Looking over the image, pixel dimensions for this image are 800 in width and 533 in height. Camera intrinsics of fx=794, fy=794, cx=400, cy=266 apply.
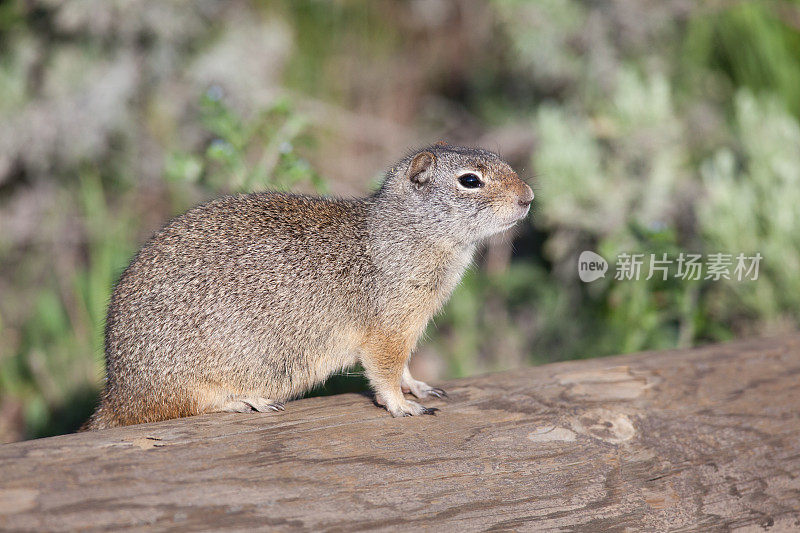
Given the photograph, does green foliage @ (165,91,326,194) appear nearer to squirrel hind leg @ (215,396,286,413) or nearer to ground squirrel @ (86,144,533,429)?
ground squirrel @ (86,144,533,429)

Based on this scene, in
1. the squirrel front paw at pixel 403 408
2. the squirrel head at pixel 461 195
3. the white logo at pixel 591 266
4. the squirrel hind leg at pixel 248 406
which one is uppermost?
the squirrel head at pixel 461 195

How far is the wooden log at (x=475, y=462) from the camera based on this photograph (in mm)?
2184

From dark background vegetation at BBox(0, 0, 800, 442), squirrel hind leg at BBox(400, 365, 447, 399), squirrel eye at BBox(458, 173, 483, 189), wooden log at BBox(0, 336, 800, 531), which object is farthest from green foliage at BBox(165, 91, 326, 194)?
wooden log at BBox(0, 336, 800, 531)

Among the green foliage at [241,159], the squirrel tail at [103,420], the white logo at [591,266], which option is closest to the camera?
the squirrel tail at [103,420]

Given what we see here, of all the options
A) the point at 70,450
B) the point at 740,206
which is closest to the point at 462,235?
the point at 70,450

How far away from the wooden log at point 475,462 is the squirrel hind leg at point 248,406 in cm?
8

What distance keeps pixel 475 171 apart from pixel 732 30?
14.0 feet

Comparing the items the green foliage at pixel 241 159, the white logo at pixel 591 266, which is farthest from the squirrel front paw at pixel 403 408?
the white logo at pixel 591 266

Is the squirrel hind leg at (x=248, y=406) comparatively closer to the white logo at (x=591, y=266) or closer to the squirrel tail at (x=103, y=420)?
the squirrel tail at (x=103, y=420)

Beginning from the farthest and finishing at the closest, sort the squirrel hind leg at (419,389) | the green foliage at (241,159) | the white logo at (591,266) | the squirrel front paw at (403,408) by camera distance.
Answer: the white logo at (591,266), the green foliage at (241,159), the squirrel hind leg at (419,389), the squirrel front paw at (403,408)

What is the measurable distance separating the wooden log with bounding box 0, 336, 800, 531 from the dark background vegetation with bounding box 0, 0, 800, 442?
1576 millimetres

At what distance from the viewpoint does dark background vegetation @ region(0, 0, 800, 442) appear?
5230 mm

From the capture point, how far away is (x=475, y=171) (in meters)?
3.42

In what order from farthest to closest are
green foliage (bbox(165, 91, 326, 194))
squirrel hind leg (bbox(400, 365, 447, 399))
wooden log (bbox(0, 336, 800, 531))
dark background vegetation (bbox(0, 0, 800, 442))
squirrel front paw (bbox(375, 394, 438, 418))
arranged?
dark background vegetation (bbox(0, 0, 800, 442))
green foliage (bbox(165, 91, 326, 194))
squirrel hind leg (bbox(400, 365, 447, 399))
squirrel front paw (bbox(375, 394, 438, 418))
wooden log (bbox(0, 336, 800, 531))
